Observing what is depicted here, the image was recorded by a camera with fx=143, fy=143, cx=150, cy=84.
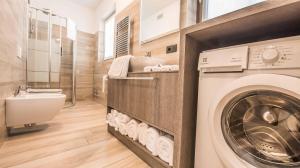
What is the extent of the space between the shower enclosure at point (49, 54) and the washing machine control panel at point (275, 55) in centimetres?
320

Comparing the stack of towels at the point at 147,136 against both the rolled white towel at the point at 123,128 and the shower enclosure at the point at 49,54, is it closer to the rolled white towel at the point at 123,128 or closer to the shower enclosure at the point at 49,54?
the rolled white towel at the point at 123,128

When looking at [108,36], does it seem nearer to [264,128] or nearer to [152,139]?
[152,139]

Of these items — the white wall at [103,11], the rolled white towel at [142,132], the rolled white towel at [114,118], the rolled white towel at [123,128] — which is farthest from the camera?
the white wall at [103,11]

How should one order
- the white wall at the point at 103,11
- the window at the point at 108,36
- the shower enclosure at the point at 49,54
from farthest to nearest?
the window at the point at 108,36, the white wall at the point at 103,11, the shower enclosure at the point at 49,54

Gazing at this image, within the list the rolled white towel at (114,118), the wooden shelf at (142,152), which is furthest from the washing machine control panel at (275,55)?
the rolled white towel at (114,118)

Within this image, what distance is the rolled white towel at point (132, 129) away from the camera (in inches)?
47.3

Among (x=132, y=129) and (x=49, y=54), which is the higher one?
(x=49, y=54)

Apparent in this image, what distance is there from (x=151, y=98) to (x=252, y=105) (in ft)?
1.94

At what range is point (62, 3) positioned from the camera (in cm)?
333

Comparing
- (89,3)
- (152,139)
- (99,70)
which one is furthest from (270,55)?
(89,3)

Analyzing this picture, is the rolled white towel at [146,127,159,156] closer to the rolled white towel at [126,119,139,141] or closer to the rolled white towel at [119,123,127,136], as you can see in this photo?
the rolled white towel at [126,119,139,141]

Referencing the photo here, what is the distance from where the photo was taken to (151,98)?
1018 millimetres

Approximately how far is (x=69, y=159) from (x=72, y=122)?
39.9 inches

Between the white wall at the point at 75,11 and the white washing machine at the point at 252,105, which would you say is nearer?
the white washing machine at the point at 252,105
